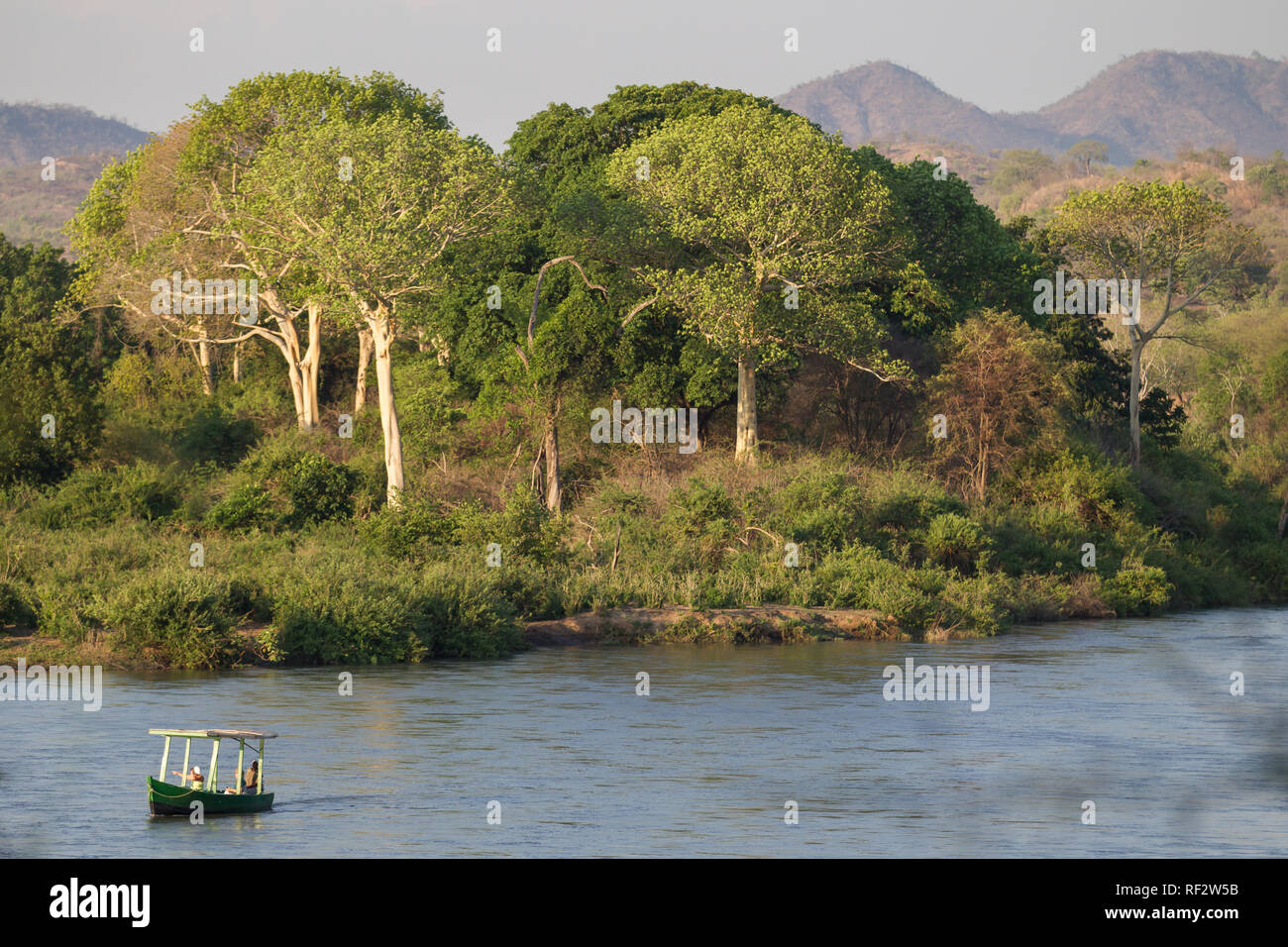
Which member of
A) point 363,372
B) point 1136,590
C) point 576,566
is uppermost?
point 363,372


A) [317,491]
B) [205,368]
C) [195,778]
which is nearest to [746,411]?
[317,491]

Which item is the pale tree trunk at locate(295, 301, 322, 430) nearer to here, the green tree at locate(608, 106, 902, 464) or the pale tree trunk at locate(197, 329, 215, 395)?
the pale tree trunk at locate(197, 329, 215, 395)

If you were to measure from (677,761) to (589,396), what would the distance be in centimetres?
2592

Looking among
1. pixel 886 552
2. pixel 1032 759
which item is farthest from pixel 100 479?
pixel 1032 759

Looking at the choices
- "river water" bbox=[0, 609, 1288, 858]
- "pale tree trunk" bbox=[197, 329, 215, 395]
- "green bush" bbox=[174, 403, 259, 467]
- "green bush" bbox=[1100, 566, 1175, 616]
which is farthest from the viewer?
"pale tree trunk" bbox=[197, 329, 215, 395]

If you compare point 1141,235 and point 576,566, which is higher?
point 1141,235

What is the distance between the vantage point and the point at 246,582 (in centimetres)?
3167

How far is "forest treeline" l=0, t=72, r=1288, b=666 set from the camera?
37.0 metres

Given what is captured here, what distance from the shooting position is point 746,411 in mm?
45750

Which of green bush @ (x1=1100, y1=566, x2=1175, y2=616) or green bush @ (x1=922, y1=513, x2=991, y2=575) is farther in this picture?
green bush @ (x1=1100, y1=566, x2=1175, y2=616)

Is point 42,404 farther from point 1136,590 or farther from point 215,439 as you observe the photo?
point 1136,590

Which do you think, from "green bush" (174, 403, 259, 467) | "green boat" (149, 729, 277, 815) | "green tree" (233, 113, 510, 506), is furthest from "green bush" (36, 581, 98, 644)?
"green bush" (174, 403, 259, 467)

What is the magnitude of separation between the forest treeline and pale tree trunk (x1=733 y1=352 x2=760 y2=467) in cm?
12
